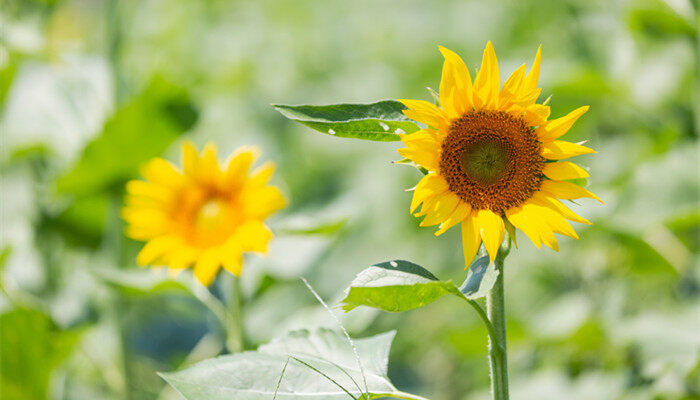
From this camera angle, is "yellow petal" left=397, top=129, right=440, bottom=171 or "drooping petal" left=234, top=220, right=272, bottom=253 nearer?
"yellow petal" left=397, top=129, right=440, bottom=171

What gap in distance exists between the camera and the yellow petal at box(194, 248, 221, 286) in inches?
→ 34.3

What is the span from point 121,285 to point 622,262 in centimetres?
93

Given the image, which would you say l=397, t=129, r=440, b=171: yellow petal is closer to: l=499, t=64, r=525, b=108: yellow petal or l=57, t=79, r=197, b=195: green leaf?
l=499, t=64, r=525, b=108: yellow petal

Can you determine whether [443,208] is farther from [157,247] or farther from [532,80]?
[157,247]

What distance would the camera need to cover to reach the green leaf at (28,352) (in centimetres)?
104

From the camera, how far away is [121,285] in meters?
0.90

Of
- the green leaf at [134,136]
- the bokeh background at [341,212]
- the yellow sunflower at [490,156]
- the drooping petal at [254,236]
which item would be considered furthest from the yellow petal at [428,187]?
the green leaf at [134,136]

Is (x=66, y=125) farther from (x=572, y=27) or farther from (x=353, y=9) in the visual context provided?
(x=353, y=9)

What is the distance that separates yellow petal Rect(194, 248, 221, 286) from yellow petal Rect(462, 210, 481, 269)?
47 cm

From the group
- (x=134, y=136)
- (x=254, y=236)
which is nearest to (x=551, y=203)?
(x=254, y=236)

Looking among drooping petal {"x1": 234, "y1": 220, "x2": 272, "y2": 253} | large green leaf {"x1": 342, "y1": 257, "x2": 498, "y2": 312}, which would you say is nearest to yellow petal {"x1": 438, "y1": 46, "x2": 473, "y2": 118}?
large green leaf {"x1": 342, "y1": 257, "x2": 498, "y2": 312}

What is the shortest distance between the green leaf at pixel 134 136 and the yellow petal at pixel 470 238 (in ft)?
2.43

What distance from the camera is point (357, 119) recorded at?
0.46m

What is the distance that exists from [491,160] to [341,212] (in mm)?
549
